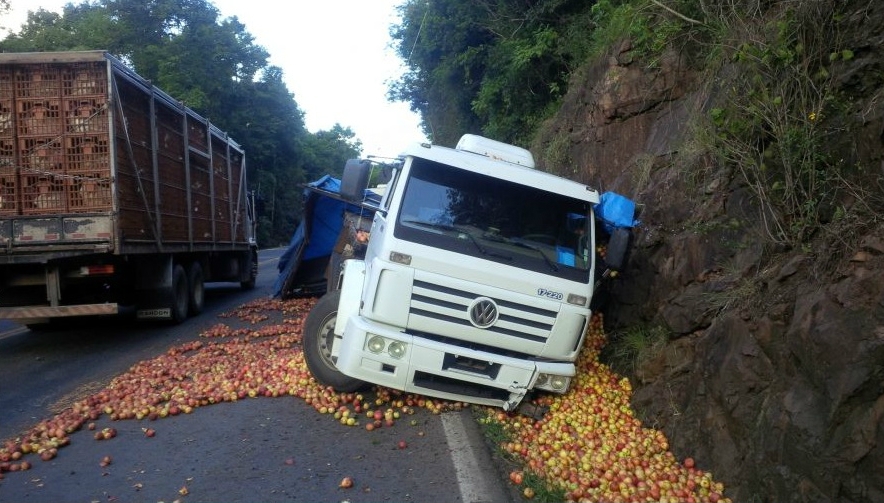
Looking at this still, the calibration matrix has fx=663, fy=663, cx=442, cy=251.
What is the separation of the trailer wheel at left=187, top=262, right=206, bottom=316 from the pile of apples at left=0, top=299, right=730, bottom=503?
3803 millimetres

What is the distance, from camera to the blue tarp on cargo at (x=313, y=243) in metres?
11.4

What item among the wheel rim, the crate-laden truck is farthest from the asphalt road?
the crate-laden truck

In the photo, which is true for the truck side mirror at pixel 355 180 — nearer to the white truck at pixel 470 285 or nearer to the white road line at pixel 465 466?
the white truck at pixel 470 285

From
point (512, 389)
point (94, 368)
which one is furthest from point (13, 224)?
Result: point (512, 389)

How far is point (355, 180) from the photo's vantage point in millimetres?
6359

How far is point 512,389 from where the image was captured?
543cm

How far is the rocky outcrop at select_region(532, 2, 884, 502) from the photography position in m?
3.63

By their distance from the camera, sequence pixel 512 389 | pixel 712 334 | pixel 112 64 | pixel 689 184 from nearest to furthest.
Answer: pixel 712 334, pixel 512 389, pixel 689 184, pixel 112 64

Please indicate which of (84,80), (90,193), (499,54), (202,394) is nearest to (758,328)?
(202,394)

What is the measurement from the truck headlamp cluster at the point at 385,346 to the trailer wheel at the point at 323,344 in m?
0.86

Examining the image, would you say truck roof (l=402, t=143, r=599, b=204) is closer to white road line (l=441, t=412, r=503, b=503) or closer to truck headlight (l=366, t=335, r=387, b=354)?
truck headlight (l=366, t=335, r=387, b=354)

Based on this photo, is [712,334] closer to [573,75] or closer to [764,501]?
[764,501]

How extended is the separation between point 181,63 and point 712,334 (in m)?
33.1

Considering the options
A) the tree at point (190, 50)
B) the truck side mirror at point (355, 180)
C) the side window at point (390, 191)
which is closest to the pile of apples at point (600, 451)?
the side window at point (390, 191)
